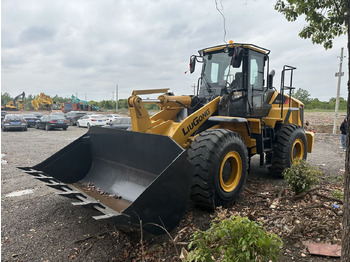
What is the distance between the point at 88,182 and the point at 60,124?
62.4 feet

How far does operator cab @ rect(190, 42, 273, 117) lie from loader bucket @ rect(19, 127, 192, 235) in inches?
81.7

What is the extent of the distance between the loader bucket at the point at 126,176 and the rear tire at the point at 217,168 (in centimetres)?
48

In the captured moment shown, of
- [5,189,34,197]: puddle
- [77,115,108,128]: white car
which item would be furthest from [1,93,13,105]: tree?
[5,189,34,197]: puddle

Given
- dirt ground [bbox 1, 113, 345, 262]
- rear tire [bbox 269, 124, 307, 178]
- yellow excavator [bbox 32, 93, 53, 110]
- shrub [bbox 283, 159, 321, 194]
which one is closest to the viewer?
dirt ground [bbox 1, 113, 345, 262]

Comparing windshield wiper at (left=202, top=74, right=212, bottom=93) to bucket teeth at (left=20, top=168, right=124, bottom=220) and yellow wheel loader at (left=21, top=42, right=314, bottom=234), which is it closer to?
yellow wheel loader at (left=21, top=42, right=314, bottom=234)

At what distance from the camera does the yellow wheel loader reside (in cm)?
340

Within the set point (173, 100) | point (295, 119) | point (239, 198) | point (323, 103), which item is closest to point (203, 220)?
point (239, 198)

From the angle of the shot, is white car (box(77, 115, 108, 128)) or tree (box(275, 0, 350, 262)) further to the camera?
white car (box(77, 115, 108, 128))

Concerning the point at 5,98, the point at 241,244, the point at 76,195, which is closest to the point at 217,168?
the point at 241,244

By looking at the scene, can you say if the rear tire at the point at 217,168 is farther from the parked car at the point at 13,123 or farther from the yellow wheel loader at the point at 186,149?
the parked car at the point at 13,123

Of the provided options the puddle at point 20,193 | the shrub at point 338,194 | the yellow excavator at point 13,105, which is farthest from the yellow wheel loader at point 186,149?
the yellow excavator at point 13,105

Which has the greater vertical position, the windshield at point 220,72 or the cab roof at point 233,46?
the cab roof at point 233,46

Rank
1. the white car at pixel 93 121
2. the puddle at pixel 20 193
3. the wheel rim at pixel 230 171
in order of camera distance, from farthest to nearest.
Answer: the white car at pixel 93 121 → the puddle at pixel 20 193 → the wheel rim at pixel 230 171

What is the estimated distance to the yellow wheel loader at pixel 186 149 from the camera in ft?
11.1
